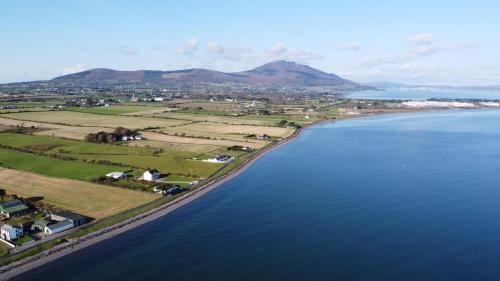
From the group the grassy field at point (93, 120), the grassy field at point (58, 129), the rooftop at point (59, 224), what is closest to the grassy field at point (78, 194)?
the rooftop at point (59, 224)

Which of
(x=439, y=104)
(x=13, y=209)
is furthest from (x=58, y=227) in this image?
(x=439, y=104)

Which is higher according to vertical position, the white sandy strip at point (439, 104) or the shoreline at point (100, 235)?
the white sandy strip at point (439, 104)

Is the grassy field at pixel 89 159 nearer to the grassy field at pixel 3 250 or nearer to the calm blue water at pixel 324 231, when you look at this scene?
the calm blue water at pixel 324 231

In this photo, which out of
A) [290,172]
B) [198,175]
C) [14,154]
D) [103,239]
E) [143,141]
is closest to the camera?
[103,239]

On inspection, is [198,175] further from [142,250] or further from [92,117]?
[92,117]

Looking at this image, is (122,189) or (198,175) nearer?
(122,189)

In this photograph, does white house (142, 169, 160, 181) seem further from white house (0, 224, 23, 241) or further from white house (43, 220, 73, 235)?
white house (0, 224, 23, 241)

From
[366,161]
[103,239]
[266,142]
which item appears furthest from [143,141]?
[103,239]
